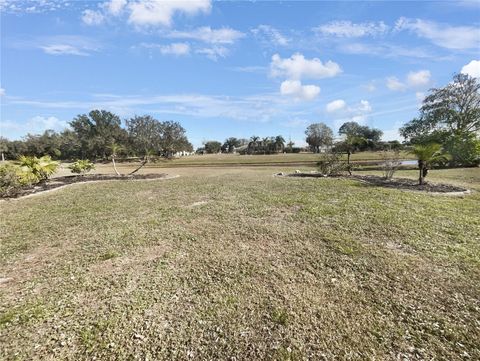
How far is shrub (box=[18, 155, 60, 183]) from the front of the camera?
13.4 metres

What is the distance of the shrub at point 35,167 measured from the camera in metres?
13.4

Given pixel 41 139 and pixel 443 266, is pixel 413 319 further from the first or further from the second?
pixel 41 139

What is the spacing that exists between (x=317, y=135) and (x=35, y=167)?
3422 inches

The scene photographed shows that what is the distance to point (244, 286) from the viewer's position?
3.91m

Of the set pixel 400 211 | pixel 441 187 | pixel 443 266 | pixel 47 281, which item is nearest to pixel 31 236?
pixel 47 281

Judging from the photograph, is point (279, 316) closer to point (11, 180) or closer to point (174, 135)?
point (11, 180)

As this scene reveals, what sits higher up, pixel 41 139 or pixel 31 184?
pixel 41 139

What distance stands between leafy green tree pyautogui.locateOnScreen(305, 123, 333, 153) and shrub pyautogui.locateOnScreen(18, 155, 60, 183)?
8326 centimetres

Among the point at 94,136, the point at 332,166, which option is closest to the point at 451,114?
the point at 332,166

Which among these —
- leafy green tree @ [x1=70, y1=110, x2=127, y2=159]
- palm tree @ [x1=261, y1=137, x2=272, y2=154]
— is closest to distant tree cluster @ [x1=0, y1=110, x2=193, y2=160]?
leafy green tree @ [x1=70, y1=110, x2=127, y2=159]

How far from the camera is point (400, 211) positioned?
300 inches

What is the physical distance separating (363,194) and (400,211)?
2.59 meters

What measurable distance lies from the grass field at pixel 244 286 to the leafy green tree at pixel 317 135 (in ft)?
282

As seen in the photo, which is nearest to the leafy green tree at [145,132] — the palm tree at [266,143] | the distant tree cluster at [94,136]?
the distant tree cluster at [94,136]
